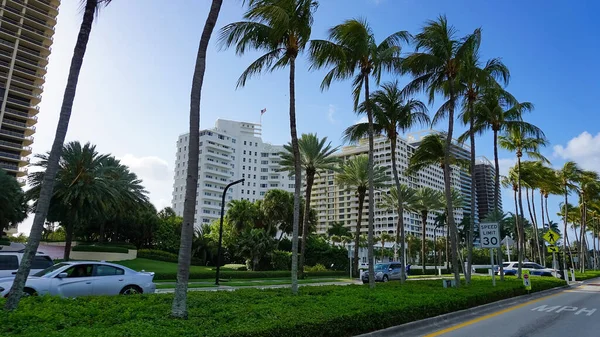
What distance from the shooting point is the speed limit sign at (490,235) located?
19547 millimetres

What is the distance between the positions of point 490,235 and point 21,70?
3516 inches

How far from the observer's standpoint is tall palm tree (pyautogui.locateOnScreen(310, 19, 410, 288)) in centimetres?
1552

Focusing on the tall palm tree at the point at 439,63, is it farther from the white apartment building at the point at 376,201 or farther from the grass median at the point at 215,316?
the white apartment building at the point at 376,201

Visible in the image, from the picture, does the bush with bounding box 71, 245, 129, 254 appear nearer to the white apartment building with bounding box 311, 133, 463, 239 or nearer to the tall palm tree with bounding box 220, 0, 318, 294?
the tall palm tree with bounding box 220, 0, 318, 294

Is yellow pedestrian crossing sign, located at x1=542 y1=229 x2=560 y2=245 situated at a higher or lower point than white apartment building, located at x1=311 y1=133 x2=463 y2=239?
lower

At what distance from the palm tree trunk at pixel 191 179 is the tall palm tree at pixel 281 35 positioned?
2.86 metres

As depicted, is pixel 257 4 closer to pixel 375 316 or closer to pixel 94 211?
pixel 375 316

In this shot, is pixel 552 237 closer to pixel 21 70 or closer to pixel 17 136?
pixel 17 136

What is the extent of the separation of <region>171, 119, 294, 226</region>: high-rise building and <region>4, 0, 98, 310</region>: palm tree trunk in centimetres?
9305

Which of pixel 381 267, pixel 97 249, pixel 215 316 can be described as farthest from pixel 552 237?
pixel 97 249

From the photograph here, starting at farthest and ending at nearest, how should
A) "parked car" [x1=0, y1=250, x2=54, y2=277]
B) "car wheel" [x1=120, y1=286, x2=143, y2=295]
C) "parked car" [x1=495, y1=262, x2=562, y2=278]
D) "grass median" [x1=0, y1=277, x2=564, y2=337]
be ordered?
1. "parked car" [x1=495, y1=262, x2=562, y2=278]
2. "parked car" [x1=0, y1=250, x2=54, y2=277]
3. "car wheel" [x1=120, y1=286, x2=143, y2=295]
4. "grass median" [x1=0, y1=277, x2=564, y2=337]

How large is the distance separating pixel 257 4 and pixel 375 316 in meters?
10.2

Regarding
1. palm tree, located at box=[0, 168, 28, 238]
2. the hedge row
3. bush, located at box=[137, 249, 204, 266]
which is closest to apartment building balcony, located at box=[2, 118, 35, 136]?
palm tree, located at box=[0, 168, 28, 238]

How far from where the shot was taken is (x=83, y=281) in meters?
12.0
